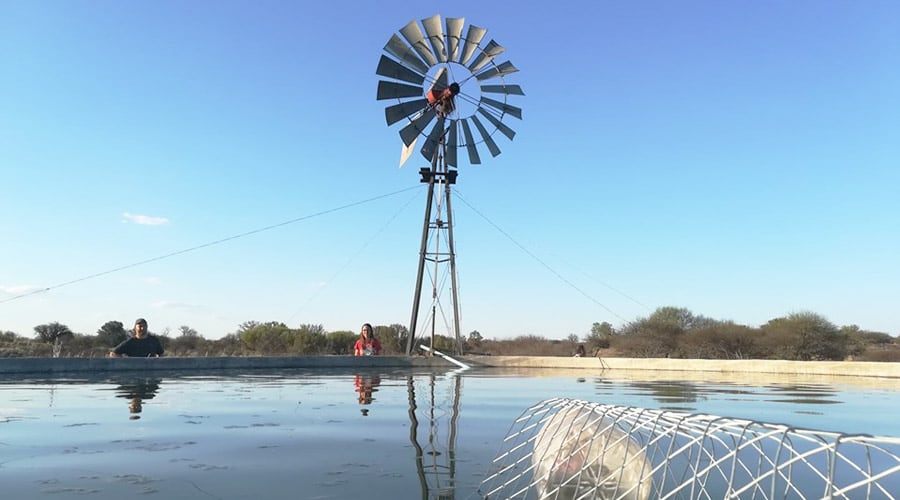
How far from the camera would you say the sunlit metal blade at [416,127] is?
23.6m

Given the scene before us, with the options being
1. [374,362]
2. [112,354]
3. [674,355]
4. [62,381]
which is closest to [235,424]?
[62,381]

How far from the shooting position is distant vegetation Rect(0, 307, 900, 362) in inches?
1391

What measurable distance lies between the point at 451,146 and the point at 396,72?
3.48 m

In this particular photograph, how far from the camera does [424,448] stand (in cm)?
558

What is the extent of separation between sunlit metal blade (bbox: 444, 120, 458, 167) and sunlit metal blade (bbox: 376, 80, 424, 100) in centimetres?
175

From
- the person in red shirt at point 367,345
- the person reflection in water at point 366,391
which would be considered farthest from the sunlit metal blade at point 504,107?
the person reflection in water at point 366,391

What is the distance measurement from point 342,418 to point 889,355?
43252 mm

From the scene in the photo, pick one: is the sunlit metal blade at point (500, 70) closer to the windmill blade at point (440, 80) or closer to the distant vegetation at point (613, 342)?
the windmill blade at point (440, 80)

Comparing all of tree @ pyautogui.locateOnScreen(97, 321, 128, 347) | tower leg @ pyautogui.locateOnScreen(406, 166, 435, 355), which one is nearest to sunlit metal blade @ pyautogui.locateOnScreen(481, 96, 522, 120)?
tower leg @ pyautogui.locateOnScreen(406, 166, 435, 355)

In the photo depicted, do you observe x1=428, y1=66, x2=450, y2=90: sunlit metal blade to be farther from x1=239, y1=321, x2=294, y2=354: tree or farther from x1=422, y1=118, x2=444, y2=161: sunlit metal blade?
x1=239, y1=321, x2=294, y2=354: tree

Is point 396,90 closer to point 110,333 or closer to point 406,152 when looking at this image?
point 406,152

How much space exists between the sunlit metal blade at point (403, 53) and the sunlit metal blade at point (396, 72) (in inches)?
9.1

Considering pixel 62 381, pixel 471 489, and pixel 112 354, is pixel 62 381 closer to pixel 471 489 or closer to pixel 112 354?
pixel 112 354

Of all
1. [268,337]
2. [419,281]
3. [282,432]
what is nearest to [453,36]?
[419,281]
